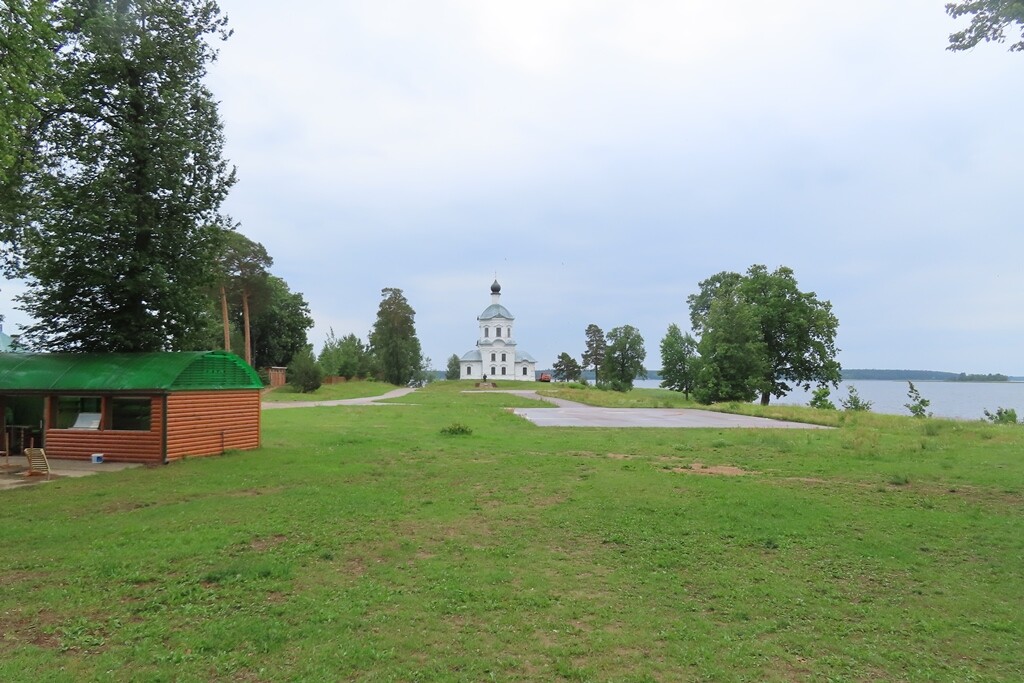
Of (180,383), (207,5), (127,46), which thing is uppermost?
(207,5)

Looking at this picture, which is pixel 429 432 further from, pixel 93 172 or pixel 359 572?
pixel 359 572

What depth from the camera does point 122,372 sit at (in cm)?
1673

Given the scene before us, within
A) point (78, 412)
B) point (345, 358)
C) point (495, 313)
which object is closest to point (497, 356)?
point (495, 313)

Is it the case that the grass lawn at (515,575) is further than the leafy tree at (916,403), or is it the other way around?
the leafy tree at (916,403)

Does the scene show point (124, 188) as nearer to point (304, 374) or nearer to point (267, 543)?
point (267, 543)

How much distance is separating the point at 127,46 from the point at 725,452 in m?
20.3

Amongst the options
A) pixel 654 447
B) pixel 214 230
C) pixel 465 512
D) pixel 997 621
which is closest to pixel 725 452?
pixel 654 447

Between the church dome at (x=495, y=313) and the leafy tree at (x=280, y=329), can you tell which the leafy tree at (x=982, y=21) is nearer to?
the leafy tree at (x=280, y=329)

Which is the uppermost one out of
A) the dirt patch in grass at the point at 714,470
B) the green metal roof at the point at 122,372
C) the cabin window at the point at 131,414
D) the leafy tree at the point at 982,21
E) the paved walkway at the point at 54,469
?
the leafy tree at the point at 982,21

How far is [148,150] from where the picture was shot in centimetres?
1847

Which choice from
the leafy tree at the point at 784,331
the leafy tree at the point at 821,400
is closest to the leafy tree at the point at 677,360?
the leafy tree at the point at 784,331

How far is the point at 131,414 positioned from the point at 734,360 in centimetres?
4677

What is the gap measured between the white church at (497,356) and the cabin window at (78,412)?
93.8 m

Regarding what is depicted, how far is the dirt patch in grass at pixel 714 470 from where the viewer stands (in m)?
14.0
